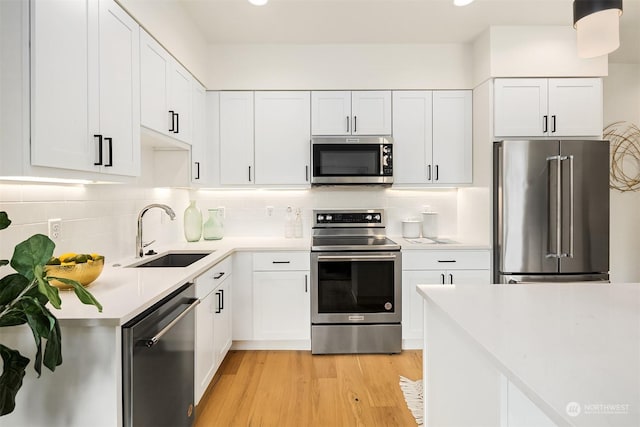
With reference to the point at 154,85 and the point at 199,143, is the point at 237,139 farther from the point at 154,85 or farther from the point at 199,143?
the point at 154,85

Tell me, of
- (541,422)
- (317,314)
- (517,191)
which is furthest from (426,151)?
(541,422)

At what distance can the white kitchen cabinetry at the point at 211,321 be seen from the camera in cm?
197

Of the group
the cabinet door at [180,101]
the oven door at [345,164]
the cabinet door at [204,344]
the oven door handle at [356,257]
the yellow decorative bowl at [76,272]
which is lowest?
the cabinet door at [204,344]

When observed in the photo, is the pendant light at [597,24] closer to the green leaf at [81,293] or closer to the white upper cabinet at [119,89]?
the green leaf at [81,293]

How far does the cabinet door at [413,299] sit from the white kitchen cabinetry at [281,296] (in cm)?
78

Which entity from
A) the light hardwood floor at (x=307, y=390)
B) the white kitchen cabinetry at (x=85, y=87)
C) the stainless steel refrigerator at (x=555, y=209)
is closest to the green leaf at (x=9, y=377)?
the white kitchen cabinetry at (x=85, y=87)

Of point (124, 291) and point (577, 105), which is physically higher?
point (577, 105)

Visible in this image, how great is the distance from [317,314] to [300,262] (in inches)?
17.1

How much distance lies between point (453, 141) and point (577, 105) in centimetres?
96

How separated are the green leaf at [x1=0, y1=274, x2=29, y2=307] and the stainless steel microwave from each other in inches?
91.4

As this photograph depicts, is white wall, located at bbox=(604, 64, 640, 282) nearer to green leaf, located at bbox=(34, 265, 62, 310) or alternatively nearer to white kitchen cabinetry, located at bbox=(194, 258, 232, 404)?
white kitchen cabinetry, located at bbox=(194, 258, 232, 404)

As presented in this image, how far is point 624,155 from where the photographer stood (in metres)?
3.33

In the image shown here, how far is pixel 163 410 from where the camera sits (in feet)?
4.64

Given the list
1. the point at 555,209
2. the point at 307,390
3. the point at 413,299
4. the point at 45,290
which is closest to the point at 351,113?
the point at 413,299
